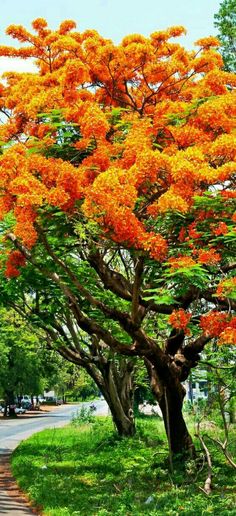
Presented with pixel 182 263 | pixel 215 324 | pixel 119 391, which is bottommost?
pixel 119 391

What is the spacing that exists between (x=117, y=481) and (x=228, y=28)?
1673 centimetres

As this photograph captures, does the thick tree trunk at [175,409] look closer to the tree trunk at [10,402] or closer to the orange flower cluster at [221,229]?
the orange flower cluster at [221,229]

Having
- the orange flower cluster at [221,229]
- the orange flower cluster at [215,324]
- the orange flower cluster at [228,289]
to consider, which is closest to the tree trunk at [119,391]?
the orange flower cluster at [215,324]

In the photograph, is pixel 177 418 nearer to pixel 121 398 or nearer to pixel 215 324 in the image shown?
pixel 215 324

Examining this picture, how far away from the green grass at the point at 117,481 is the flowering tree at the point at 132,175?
1.18 meters

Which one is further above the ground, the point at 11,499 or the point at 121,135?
the point at 121,135

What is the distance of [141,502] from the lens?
34.4ft

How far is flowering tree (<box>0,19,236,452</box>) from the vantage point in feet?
29.5

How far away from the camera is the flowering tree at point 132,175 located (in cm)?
898

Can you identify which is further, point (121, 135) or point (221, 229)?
point (121, 135)

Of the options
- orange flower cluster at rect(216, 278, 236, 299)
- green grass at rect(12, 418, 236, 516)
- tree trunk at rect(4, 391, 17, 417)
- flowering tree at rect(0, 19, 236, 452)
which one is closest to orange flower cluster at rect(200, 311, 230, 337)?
flowering tree at rect(0, 19, 236, 452)

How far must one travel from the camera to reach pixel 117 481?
13.3 m

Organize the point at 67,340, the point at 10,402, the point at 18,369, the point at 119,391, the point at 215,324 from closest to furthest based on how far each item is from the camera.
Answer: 1. the point at 215,324
2. the point at 67,340
3. the point at 119,391
4. the point at 18,369
5. the point at 10,402

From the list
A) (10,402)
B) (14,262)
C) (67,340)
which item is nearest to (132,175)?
(14,262)
